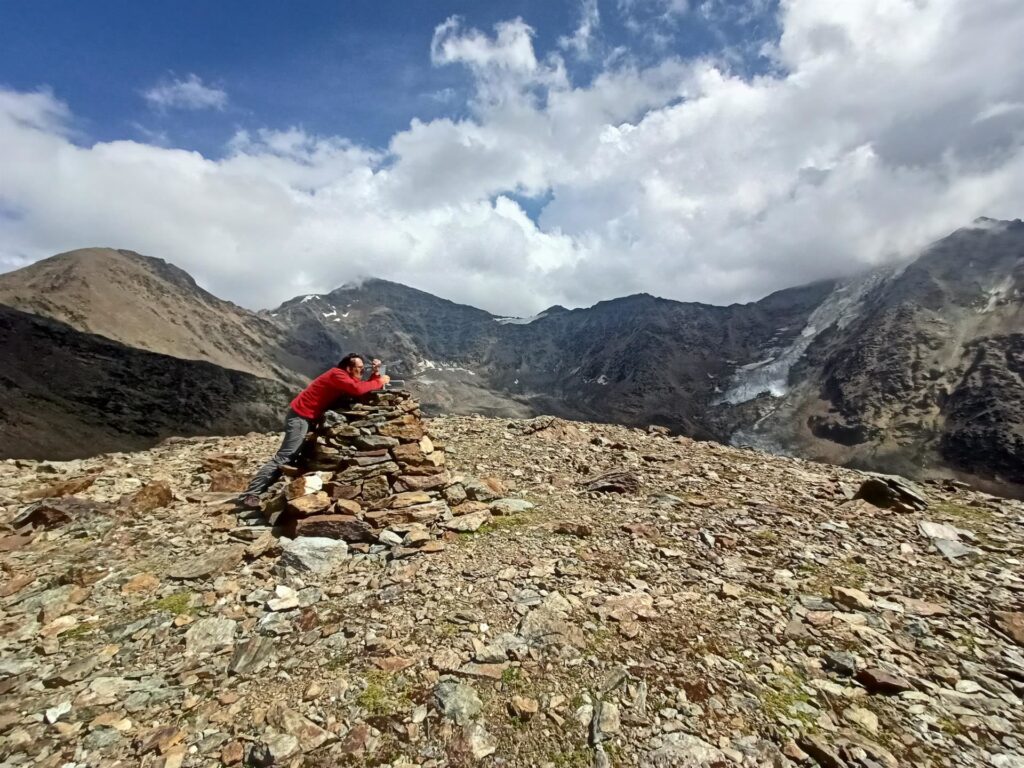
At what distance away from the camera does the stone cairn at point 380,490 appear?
9820mm

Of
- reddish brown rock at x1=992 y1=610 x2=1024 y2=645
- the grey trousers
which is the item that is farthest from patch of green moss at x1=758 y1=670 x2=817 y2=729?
the grey trousers

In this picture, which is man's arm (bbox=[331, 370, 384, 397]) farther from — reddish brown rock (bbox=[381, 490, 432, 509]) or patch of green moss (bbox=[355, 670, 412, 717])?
patch of green moss (bbox=[355, 670, 412, 717])

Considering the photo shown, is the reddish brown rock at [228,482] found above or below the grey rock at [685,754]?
above

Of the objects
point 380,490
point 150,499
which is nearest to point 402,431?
point 380,490

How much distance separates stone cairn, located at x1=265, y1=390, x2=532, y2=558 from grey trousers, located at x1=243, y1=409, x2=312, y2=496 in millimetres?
232

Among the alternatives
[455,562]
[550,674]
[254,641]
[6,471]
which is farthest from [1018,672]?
[6,471]

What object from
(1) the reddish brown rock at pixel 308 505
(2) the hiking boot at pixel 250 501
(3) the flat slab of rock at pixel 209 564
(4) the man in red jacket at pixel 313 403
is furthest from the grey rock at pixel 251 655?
(4) the man in red jacket at pixel 313 403

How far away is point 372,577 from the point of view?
8.58 metres

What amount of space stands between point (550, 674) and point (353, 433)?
295 inches

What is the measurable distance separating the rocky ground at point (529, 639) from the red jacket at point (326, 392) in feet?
9.18

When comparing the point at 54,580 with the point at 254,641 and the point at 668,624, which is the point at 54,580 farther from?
the point at 668,624

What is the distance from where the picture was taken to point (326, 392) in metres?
12.8

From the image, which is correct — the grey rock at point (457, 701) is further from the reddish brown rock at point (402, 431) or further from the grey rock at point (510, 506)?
the reddish brown rock at point (402, 431)

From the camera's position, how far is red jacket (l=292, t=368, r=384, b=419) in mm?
12703
